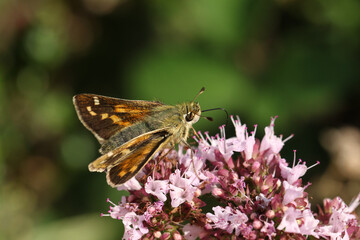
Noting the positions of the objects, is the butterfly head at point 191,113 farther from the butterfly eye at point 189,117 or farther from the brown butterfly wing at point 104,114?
the brown butterfly wing at point 104,114

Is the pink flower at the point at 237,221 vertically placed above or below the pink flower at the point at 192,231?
above

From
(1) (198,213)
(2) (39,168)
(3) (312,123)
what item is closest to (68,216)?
(2) (39,168)

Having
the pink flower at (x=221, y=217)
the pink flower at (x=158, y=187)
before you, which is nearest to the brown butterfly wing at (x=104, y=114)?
the pink flower at (x=158, y=187)

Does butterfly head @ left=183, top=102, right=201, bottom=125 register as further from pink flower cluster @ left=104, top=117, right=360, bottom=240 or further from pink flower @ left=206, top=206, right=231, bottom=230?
pink flower @ left=206, top=206, right=231, bottom=230

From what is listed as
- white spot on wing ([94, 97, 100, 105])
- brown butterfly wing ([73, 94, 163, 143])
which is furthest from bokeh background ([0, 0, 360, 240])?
white spot on wing ([94, 97, 100, 105])

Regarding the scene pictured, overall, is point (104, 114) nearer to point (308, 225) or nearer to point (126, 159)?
point (126, 159)

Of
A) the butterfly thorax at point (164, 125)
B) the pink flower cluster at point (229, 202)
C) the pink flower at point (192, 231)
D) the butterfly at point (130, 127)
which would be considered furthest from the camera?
the butterfly thorax at point (164, 125)

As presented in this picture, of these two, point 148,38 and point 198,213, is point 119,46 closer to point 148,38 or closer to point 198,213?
point 148,38
